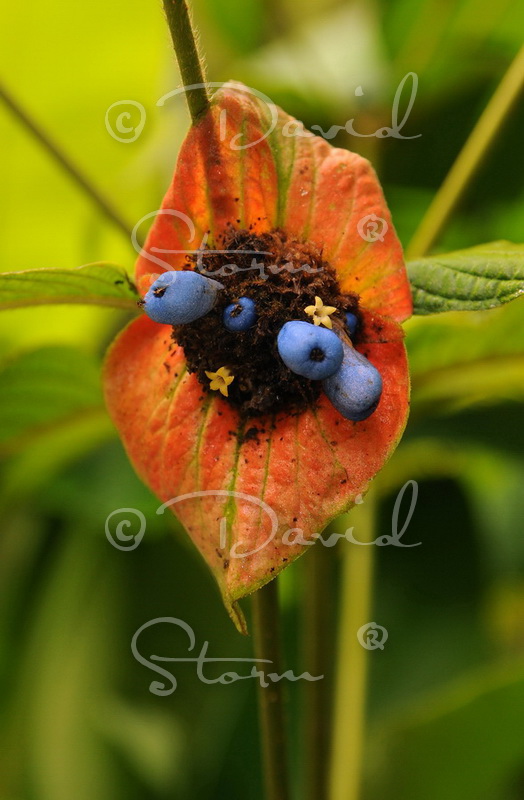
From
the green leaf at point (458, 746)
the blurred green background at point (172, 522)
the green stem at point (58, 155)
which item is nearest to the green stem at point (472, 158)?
the blurred green background at point (172, 522)

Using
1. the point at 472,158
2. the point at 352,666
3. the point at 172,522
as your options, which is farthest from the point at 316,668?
the point at 472,158

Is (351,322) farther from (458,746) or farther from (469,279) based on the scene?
(458,746)

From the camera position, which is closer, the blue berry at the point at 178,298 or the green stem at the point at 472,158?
the blue berry at the point at 178,298

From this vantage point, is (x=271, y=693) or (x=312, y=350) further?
(x=271, y=693)

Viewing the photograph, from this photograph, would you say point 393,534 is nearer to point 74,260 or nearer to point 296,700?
point 296,700

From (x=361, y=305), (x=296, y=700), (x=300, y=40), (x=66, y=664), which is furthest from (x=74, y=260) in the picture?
(x=361, y=305)

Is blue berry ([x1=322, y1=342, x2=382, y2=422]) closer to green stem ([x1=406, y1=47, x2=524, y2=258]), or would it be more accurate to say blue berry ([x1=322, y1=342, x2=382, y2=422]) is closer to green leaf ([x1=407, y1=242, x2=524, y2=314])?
green leaf ([x1=407, y1=242, x2=524, y2=314])

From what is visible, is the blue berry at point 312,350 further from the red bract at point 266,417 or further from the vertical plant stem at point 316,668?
the vertical plant stem at point 316,668
